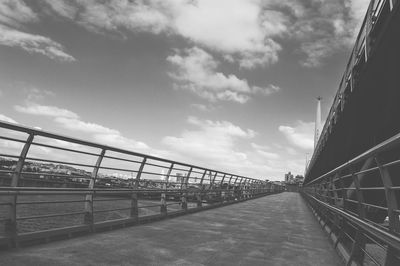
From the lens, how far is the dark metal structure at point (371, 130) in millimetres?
3252

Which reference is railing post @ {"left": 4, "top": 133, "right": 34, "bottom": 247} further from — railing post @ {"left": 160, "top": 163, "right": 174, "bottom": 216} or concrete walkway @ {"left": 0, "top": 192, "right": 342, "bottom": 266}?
railing post @ {"left": 160, "top": 163, "right": 174, "bottom": 216}

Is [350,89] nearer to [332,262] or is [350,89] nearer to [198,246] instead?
[332,262]

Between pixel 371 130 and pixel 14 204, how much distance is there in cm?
776

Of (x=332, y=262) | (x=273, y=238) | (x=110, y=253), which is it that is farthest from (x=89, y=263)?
(x=273, y=238)

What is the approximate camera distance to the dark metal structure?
3.25 m

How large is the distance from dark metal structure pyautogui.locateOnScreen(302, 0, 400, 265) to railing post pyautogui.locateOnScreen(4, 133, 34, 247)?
423 centimetres

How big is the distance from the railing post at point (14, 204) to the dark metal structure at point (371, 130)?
423 centimetres

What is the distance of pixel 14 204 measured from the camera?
4922 millimetres

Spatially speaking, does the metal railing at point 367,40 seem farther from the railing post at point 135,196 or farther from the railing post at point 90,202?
the railing post at point 90,202

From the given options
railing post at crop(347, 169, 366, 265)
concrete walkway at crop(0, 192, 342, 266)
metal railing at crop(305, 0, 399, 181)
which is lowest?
concrete walkway at crop(0, 192, 342, 266)

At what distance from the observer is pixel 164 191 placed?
9992mm

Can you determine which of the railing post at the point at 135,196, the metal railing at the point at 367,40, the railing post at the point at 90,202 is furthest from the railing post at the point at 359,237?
the railing post at the point at 135,196

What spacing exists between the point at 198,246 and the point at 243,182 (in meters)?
17.6

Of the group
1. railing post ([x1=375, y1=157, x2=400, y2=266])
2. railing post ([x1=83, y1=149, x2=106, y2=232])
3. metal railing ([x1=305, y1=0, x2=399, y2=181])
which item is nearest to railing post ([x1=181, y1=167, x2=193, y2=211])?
railing post ([x1=83, y1=149, x2=106, y2=232])
